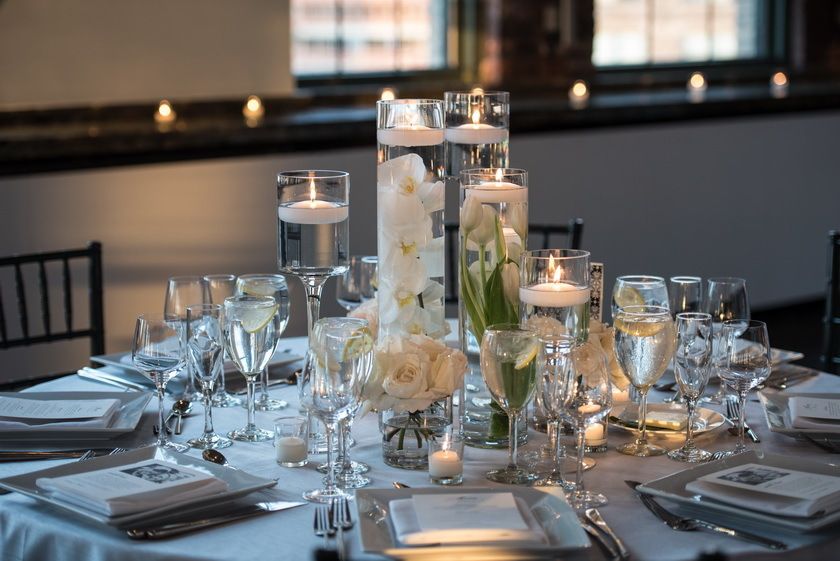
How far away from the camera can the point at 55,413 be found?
1.65m

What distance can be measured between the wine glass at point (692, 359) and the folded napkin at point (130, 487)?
627 mm

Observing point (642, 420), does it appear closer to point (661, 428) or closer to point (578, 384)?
point (661, 428)

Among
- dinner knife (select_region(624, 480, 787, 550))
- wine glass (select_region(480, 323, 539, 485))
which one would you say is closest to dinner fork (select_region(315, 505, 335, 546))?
wine glass (select_region(480, 323, 539, 485))

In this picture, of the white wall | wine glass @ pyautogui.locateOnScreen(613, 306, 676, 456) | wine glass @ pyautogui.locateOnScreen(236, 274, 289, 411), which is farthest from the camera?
the white wall

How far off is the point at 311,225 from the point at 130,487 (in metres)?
0.48

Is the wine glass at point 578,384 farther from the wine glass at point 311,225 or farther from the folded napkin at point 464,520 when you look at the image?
the wine glass at point 311,225

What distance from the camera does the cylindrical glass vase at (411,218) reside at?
152 centimetres

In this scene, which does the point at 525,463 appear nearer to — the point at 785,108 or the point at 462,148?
the point at 462,148

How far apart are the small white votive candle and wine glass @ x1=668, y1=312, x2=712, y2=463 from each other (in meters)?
0.32

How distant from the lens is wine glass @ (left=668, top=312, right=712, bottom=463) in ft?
4.93

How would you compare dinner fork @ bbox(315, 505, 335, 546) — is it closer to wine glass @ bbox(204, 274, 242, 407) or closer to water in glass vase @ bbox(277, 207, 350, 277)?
water in glass vase @ bbox(277, 207, 350, 277)

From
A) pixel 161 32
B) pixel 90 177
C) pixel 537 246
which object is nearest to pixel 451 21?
pixel 537 246

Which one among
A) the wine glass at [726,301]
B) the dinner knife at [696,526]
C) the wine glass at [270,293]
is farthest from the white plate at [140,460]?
the wine glass at [726,301]

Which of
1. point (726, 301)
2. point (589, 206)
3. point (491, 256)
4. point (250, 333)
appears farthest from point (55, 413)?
point (589, 206)
